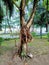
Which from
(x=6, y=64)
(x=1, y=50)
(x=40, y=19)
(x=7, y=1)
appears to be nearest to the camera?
(x=6, y=64)

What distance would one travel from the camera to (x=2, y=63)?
9047 mm

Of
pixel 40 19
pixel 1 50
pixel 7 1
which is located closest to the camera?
pixel 1 50

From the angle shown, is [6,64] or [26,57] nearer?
[6,64]

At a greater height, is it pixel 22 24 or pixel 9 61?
pixel 22 24

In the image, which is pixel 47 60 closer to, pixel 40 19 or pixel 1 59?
pixel 1 59

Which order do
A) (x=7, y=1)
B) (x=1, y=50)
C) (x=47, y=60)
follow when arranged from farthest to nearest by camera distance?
1. (x=7, y=1)
2. (x=1, y=50)
3. (x=47, y=60)

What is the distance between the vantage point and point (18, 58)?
9750 millimetres

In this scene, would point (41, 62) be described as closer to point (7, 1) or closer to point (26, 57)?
point (26, 57)

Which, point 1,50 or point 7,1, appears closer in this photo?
point 1,50

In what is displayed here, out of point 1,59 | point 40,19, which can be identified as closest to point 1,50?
point 1,59

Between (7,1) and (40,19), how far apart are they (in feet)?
26.5

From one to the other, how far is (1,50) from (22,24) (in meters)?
2.11

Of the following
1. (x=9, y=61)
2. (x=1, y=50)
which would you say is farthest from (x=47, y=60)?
(x=1, y=50)

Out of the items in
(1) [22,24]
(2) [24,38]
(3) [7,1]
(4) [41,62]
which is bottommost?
(4) [41,62]
